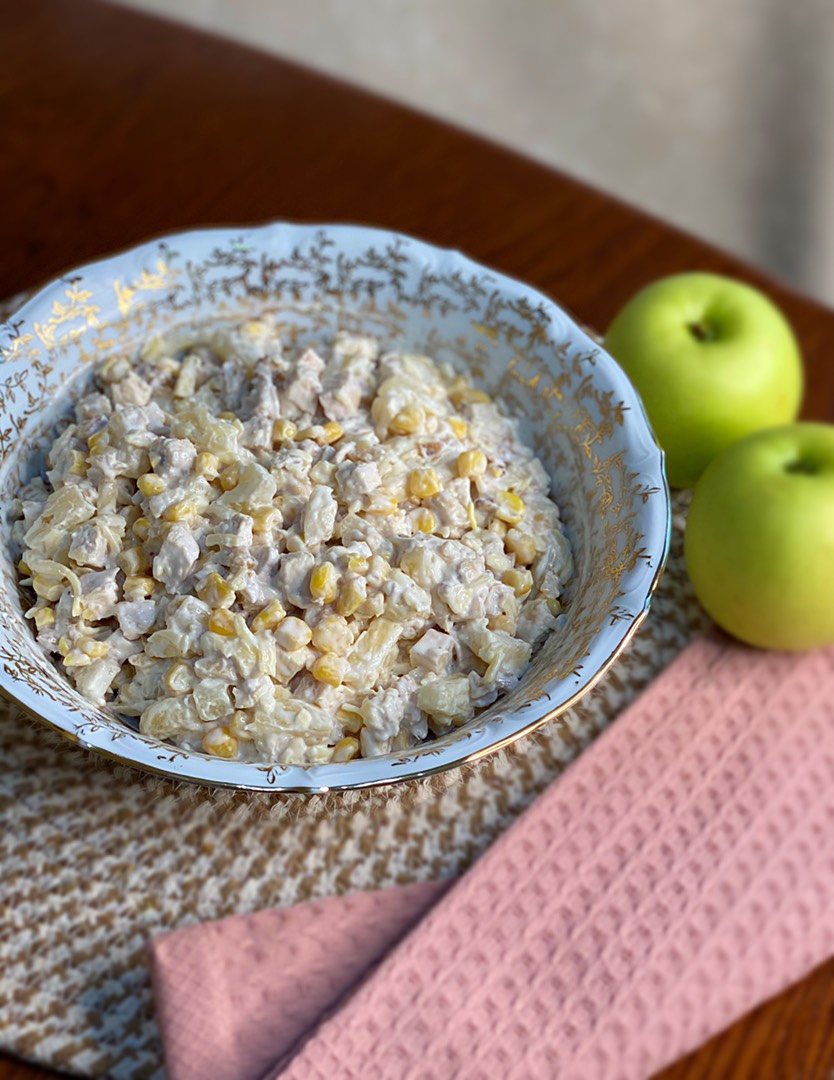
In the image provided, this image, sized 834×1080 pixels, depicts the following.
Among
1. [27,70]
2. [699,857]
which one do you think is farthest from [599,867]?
[27,70]

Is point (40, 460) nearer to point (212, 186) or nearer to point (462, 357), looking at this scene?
point (462, 357)

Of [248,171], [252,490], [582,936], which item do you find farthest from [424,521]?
[248,171]

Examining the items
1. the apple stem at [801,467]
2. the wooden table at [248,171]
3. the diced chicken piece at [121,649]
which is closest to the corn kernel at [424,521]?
the diced chicken piece at [121,649]

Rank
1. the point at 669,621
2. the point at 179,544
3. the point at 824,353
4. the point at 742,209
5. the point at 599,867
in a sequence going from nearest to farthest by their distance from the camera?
the point at 179,544
the point at 599,867
the point at 669,621
the point at 824,353
the point at 742,209

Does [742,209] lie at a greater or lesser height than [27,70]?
lesser

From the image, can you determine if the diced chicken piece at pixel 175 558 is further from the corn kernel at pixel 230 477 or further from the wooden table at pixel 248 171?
the wooden table at pixel 248 171

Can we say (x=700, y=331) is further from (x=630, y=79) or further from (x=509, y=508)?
(x=630, y=79)

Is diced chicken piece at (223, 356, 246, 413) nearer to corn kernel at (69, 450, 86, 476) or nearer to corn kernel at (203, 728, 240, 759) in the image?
corn kernel at (69, 450, 86, 476)
